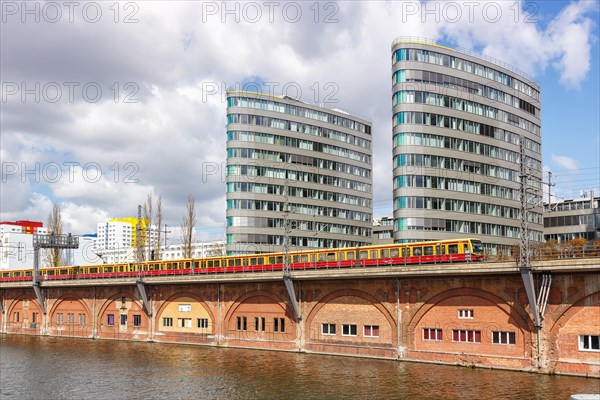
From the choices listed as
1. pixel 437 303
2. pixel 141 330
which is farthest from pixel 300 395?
pixel 141 330

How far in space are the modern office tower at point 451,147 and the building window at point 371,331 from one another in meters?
28.1

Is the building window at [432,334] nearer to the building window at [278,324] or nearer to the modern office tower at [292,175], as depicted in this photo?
the building window at [278,324]

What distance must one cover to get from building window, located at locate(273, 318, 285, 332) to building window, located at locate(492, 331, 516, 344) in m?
21.6

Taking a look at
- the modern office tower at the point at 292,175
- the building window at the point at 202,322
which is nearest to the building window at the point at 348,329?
the building window at the point at 202,322

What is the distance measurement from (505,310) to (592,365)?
23.3ft

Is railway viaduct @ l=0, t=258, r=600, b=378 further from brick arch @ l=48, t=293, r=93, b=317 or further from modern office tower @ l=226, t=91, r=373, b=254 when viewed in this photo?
modern office tower @ l=226, t=91, r=373, b=254

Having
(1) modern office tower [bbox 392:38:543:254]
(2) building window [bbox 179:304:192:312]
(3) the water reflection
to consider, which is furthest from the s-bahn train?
(1) modern office tower [bbox 392:38:543:254]

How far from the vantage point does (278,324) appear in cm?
6141

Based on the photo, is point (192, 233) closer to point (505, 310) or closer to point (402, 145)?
point (402, 145)

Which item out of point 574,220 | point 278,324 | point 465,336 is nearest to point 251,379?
Result: point 278,324

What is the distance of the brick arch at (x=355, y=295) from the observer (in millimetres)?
53500

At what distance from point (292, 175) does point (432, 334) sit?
58.3m

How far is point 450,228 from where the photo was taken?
8281cm

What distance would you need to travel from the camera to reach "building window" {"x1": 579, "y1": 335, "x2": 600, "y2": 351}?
43250 mm
